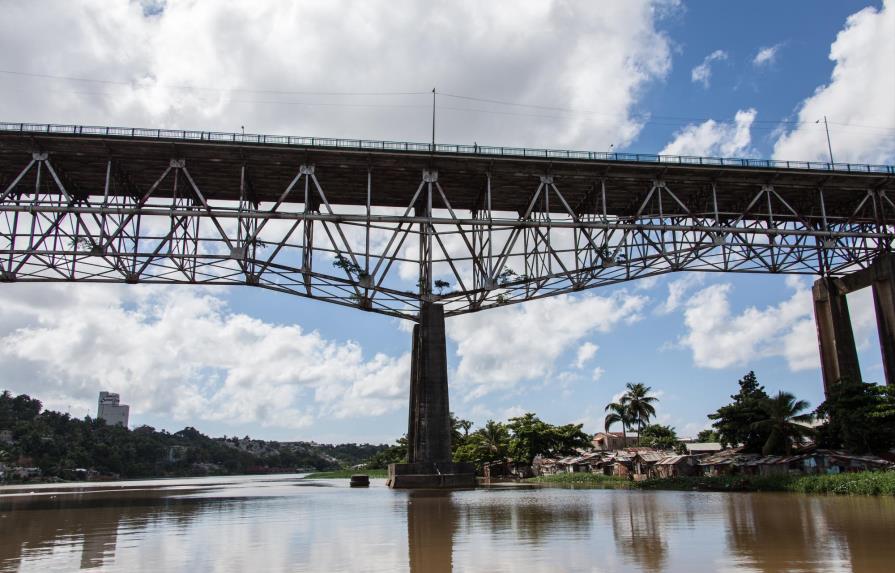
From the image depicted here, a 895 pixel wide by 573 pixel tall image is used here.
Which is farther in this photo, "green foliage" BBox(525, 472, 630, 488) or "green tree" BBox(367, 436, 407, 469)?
"green tree" BBox(367, 436, 407, 469)

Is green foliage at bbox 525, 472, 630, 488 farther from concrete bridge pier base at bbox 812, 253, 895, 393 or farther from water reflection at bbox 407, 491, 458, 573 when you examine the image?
water reflection at bbox 407, 491, 458, 573

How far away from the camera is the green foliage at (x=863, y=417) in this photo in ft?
140

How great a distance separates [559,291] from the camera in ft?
153

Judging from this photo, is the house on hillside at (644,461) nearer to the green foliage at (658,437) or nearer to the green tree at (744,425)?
the green tree at (744,425)

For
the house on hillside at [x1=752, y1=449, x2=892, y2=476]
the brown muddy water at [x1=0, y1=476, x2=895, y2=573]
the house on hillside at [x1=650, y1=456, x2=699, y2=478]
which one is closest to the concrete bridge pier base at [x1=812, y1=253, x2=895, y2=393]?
the house on hillside at [x1=752, y1=449, x2=892, y2=476]

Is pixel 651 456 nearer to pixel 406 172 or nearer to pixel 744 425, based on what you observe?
pixel 744 425

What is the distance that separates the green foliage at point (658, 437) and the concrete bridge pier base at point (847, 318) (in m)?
38.7

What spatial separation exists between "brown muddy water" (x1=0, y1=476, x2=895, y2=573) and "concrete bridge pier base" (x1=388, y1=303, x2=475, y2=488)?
1268cm

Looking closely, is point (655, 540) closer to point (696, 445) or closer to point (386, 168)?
point (386, 168)

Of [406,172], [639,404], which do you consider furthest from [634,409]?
[406,172]

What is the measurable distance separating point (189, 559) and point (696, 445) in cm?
10097

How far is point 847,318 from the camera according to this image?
186 ft

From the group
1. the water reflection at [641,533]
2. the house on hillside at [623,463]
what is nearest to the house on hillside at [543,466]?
the house on hillside at [623,463]

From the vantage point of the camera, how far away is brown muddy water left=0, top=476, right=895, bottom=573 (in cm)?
1461
